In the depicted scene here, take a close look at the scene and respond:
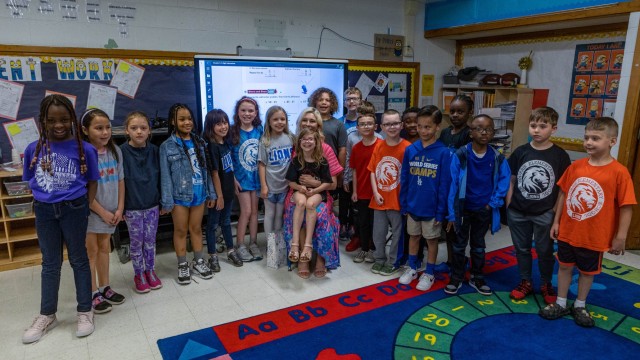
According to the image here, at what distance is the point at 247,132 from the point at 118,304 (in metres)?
1.43

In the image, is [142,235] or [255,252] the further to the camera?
[255,252]

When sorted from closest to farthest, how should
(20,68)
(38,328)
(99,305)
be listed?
(38,328), (99,305), (20,68)

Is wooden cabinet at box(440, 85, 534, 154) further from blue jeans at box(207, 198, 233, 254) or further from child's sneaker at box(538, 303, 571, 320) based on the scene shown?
blue jeans at box(207, 198, 233, 254)

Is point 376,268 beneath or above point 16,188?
beneath

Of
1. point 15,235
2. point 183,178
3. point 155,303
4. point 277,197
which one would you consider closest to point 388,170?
point 277,197

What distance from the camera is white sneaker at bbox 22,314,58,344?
85.5 inches

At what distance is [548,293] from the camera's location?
8.62 feet

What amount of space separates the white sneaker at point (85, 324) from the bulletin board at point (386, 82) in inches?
134

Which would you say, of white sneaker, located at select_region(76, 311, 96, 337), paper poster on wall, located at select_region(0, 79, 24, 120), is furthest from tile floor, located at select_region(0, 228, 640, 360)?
paper poster on wall, located at select_region(0, 79, 24, 120)

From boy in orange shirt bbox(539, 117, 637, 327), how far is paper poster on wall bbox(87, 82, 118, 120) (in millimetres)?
3417

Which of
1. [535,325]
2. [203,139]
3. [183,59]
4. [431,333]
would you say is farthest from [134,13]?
[535,325]

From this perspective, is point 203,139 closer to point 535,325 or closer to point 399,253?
point 399,253

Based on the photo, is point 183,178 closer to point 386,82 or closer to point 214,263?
point 214,263

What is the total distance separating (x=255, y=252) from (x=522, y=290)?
1918 millimetres
